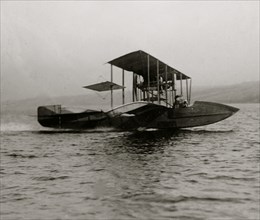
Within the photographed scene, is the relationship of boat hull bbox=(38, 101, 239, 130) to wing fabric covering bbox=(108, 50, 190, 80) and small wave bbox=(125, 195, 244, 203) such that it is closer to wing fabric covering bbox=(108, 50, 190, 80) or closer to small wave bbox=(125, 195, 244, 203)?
wing fabric covering bbox=(108, 50, 190, 80)

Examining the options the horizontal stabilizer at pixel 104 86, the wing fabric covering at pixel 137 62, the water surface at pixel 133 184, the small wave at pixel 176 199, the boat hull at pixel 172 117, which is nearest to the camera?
the water surface at pixel 133 184

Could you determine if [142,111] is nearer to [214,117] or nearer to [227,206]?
[214,117]

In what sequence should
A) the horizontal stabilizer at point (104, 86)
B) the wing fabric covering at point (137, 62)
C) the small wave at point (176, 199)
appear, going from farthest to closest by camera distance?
the horizontal stabilizer at point (104, 86), the wing fabric covering at point (137, 62), the small wave at point (176, 199)

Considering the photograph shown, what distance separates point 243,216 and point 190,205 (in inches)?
45.4

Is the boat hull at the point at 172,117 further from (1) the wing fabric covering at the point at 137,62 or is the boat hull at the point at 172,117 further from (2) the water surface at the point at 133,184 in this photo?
(2) the water surface at the point at 133,184

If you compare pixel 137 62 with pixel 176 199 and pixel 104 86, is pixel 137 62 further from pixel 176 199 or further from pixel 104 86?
pixel 176 199

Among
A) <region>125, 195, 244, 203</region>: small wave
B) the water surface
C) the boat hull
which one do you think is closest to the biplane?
the boat hull

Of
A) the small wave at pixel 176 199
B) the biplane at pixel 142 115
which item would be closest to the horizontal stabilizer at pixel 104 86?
the biplane at pixel 142 115

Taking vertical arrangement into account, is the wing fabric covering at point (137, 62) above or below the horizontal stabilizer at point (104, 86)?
above

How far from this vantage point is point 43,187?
8.95m

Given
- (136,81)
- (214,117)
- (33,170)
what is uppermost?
(136,81)

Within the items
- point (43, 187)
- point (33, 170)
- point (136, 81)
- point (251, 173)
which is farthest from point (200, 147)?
point (136, 81)

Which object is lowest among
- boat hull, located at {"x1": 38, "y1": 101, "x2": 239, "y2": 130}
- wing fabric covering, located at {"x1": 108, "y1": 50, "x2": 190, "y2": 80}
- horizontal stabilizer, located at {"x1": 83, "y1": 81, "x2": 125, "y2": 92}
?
boat hull, located at {"x1": 38, "y1": 101, "x2": 239, "y2": 130}

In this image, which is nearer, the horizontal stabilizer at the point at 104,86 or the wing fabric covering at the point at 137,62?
the wing fabric covering at the point at 137,62
